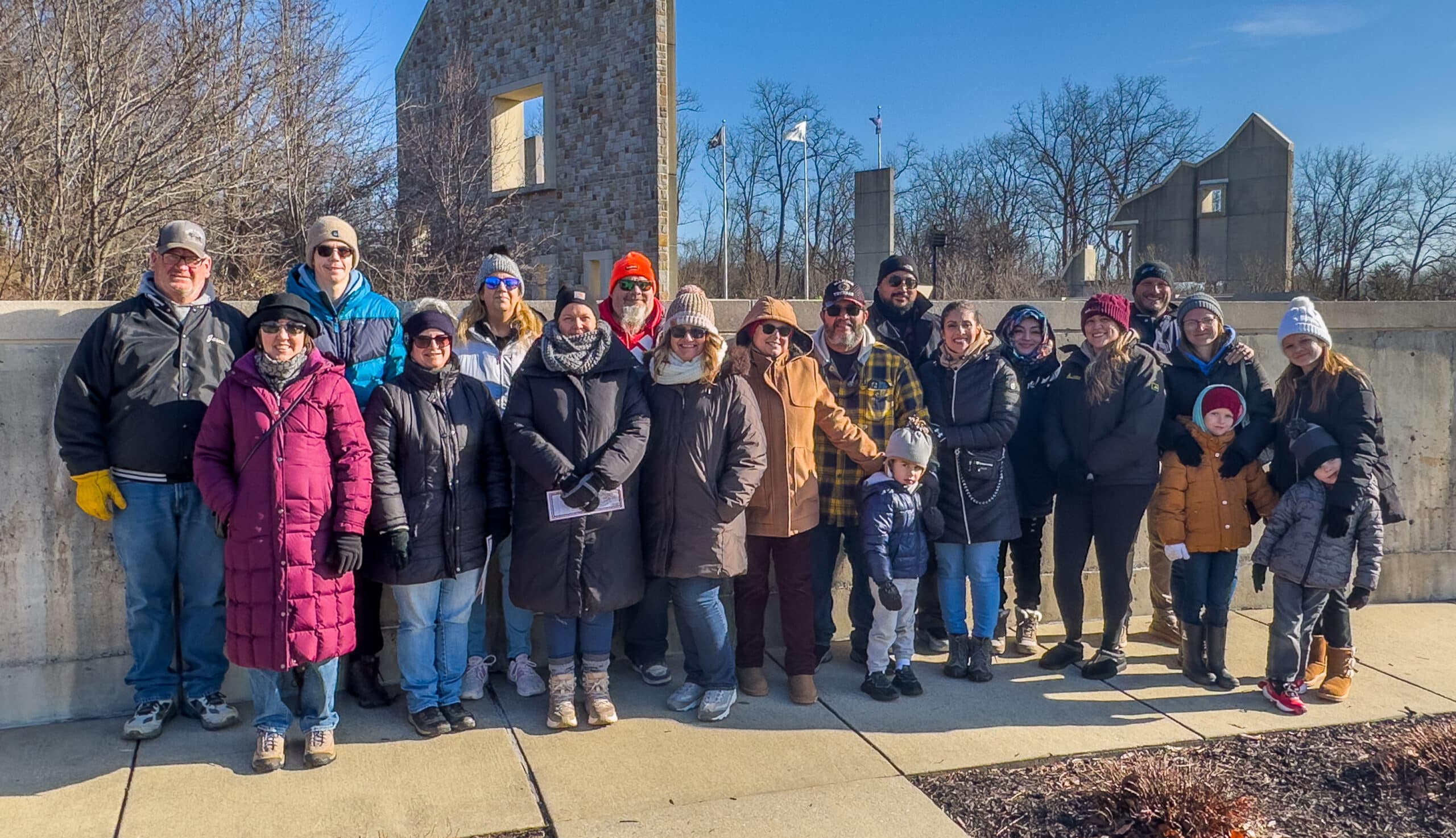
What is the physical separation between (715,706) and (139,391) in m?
2.74

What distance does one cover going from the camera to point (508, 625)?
491 centimetres

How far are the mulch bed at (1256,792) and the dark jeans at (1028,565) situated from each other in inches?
55.7

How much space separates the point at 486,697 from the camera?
4836mm

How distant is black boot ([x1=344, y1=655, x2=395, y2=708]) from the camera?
4.68 meters

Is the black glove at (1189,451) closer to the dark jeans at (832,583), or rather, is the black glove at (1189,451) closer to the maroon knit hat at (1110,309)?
the maroon knit hat at (1110,309)

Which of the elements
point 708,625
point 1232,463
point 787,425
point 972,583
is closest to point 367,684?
point 708,625

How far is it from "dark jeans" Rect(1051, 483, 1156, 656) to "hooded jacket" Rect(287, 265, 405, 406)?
340 centimetres

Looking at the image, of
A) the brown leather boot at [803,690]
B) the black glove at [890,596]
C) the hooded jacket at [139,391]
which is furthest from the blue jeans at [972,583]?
the hooded jacket at [139,391]

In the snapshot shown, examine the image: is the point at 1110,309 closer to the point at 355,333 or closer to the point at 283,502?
the point at 355,333

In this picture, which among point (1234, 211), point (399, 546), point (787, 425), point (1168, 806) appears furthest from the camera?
point (1234, 211)

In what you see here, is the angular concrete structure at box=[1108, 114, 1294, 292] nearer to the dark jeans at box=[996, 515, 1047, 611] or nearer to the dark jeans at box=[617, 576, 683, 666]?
the dark jeans at box=[996, 515, 1047, 611]

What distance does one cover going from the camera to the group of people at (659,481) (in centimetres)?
407

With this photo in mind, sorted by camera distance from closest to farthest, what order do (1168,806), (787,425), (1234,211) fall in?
1. (1168,806)
2. (787,425)
3. (1234,211)

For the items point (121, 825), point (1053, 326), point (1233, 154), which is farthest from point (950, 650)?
point (1233, 154)
